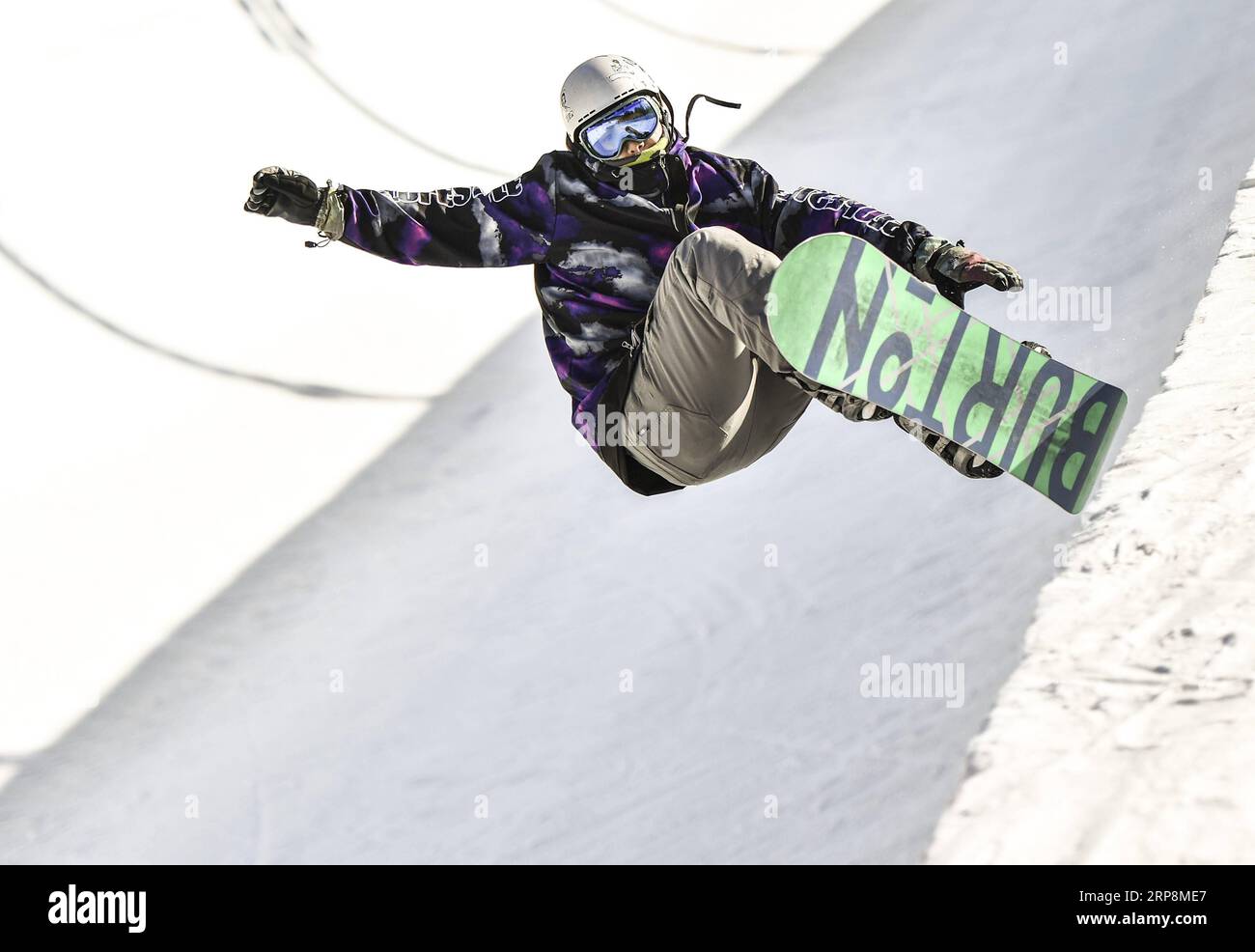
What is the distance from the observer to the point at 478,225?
2.93m

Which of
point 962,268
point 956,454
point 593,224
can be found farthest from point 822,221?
point 956,454

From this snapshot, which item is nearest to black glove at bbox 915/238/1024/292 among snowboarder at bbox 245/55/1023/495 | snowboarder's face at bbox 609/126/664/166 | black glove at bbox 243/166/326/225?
snowboarder at bbox 245/55/1023/495

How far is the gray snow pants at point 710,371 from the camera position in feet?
8.53

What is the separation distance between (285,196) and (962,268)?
1339 mm

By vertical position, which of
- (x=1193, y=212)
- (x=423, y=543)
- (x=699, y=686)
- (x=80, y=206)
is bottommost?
(x=699, y=686)

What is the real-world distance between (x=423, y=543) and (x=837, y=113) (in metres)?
3.45

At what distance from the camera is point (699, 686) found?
3641 mm

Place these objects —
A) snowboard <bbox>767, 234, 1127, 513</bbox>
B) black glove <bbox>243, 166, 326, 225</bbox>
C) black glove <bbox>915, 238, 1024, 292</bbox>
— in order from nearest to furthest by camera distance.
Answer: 1. snowboard <bbox>767, 234, 1127, 513</bbox>
2. black glove <bbox>915, 238, 1024, 292</bbox>
3. black glove <bbox>243, 166, 326, 225</bbox>

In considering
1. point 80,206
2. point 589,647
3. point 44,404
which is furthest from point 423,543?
point 80,206

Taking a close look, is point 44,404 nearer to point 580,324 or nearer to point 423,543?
point 423,543

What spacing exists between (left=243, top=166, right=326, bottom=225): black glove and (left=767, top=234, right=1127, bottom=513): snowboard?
38.1 inches

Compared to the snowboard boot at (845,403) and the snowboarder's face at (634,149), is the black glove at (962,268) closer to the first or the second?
the snowboard boot at (845,403)

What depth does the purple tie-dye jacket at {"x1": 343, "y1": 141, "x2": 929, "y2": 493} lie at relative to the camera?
2.93m

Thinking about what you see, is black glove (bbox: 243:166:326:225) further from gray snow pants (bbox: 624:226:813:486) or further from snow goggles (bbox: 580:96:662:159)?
gray snow pants (bbox: 624:226:813:486)
